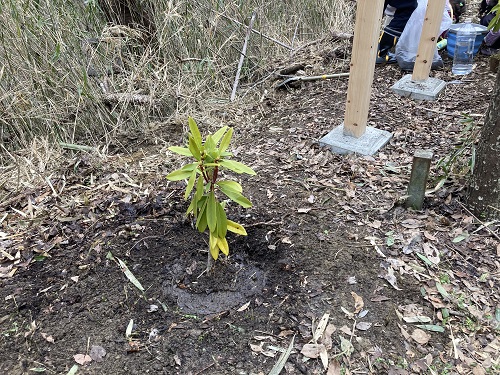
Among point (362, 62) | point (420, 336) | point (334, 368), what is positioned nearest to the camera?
point (334, 368)

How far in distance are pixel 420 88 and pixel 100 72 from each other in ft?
9.21

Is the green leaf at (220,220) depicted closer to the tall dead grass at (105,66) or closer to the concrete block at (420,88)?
→ the tall dead grass at (105,66)

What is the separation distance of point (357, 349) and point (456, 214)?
1.02 m

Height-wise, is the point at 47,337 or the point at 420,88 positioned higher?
the point at 420,88

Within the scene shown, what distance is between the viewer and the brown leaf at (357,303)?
1.68 metres

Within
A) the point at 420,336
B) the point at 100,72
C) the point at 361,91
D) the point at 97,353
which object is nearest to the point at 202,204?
the point at 97,353

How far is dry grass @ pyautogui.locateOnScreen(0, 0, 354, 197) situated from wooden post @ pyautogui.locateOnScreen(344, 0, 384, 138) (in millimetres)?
1449

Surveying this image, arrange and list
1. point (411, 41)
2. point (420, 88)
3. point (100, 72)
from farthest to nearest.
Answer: point (411, 41) → point (420, 88) → point (100, 72)

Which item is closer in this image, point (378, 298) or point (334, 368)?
point (334, 368)

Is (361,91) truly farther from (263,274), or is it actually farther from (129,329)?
(129,329)

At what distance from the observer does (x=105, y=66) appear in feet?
11.4

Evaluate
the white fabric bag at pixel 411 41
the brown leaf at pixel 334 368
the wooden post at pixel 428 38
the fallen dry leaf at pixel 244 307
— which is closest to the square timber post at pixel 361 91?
the wooden post at pixel 428 38

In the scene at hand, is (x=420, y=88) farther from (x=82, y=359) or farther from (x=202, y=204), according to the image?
(x=82, y=359)

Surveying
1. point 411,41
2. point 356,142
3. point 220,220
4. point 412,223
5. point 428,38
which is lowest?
point 412,223
